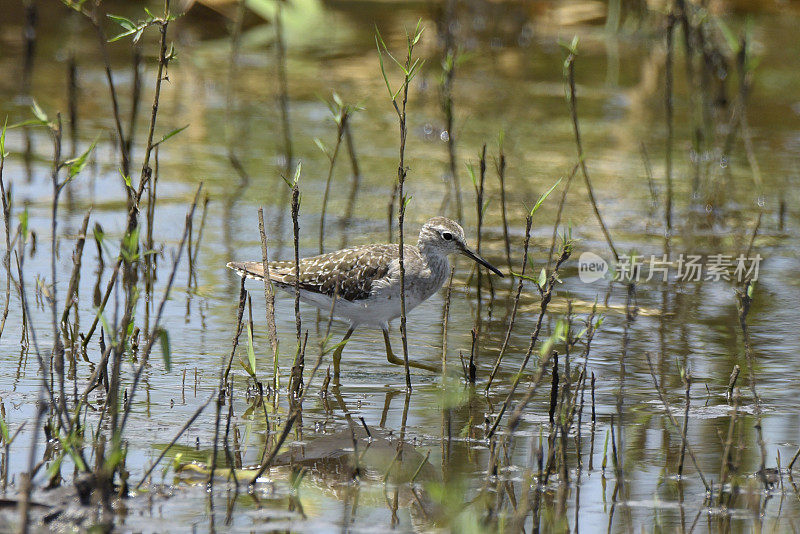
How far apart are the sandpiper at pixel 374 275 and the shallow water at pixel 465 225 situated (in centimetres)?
31

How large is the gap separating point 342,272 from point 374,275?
0.21 meters

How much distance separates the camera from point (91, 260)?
9.03 meters

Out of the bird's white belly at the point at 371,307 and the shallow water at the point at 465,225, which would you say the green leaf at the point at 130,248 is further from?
the bird's white belly at the point at 371,307

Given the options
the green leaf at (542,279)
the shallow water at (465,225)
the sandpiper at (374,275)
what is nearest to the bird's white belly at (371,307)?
the sandpiper at (374,275)

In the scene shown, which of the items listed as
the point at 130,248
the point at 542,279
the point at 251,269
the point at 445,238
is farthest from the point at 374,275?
the point at 130,248

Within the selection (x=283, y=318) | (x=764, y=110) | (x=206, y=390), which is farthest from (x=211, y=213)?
(x=764, y=110)

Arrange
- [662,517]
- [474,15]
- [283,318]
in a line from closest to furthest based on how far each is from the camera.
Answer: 1. [662,517]
2. [283,318]
3. [474,15]

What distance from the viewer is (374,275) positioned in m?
7.32

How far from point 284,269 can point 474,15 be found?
13368 millimetres

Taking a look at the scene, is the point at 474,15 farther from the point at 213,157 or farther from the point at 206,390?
the point at 206,390

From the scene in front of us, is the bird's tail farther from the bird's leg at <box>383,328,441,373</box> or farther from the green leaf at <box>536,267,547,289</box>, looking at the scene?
the green leaf at <box>536,267,547,289</box>

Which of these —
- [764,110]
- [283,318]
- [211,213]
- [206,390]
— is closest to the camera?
[206,390]

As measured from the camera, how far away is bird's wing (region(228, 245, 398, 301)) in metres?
7.27
